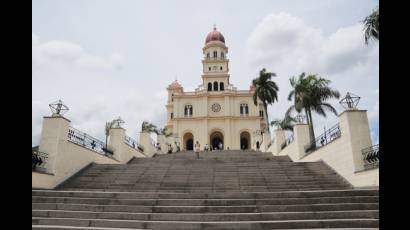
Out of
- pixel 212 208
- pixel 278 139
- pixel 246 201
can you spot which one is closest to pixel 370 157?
pixel 246 201

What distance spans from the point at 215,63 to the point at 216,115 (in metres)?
10.3

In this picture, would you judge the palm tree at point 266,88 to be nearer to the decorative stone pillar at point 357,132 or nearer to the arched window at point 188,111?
the arched window at point 188,111

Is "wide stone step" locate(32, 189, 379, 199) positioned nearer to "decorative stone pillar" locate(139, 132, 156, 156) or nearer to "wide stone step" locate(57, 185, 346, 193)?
"wide stone step" locate(57, 185, 346, 193)

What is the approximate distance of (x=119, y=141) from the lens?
57.5ft

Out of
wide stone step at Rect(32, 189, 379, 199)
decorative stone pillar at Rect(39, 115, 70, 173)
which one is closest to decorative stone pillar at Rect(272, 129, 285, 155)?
wide stone step at Rect(32, 189, 379, 199)

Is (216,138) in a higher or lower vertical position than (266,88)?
lower

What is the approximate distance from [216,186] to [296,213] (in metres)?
4.27

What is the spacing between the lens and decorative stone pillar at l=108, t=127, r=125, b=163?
1735 centimetres

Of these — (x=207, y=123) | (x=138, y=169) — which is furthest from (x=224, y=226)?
(x=207, y=123)

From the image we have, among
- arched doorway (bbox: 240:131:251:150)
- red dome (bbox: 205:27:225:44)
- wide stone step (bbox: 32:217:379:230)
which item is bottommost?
wide stone step (bbox: 32:217:379:230)

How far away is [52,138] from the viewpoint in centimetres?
1152

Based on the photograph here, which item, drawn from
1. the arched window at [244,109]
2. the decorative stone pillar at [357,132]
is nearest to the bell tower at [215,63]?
the arched window at [244,109]

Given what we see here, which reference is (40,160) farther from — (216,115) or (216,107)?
(216,107)
